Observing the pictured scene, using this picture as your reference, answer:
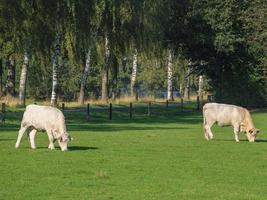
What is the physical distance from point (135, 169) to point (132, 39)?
44865 mm

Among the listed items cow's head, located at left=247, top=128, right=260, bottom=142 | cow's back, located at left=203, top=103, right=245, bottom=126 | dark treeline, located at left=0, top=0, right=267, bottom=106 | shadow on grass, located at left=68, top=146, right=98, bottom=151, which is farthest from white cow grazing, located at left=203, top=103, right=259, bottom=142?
dark treeline, located at left=0, top=0, right=267, bottom=106

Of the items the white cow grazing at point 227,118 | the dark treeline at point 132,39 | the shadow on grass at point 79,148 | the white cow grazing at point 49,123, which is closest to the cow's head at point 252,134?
the white cow grazing at point 227,118

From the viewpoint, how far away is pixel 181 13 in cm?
7569

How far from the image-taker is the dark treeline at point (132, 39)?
55750 mm

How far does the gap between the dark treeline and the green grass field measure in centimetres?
2175

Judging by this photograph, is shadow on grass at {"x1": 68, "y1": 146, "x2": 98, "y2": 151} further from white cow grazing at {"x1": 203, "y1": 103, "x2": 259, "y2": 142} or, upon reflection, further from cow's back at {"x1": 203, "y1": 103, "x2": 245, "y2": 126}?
cow's back at {"x1": 203, "y1": 103, "x2": 245, "y2": 126}

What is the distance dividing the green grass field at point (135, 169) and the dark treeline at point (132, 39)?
2175 cm

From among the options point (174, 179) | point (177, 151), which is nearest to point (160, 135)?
point (177, 151)

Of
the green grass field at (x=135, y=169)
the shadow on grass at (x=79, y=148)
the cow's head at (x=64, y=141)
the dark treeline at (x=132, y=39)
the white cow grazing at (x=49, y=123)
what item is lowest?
the green grass field at (x=135, y=169)

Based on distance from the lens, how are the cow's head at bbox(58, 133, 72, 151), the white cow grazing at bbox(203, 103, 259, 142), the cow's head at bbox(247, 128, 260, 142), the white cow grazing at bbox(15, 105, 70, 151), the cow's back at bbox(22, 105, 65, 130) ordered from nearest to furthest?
the cow's head at bbox(58, 133, 72, 151) → the white cow grazing at bbox(15, 105, 70, 151) → the cow's back at bbox(22, 105, 65, 130) → the cow's head at bbox(247, 128, 260, 142) → the white cow grazing at bbox(203, 103, 259, 142)

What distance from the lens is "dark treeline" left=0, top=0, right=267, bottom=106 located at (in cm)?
5575

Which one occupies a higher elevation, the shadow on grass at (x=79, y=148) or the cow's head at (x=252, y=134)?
the cow's head at (x=252, y=134)

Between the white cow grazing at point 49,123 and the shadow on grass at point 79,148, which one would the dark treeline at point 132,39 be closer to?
the shadow on grass at point 79,148

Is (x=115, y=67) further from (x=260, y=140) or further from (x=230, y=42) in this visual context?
(x=260, y=140)
